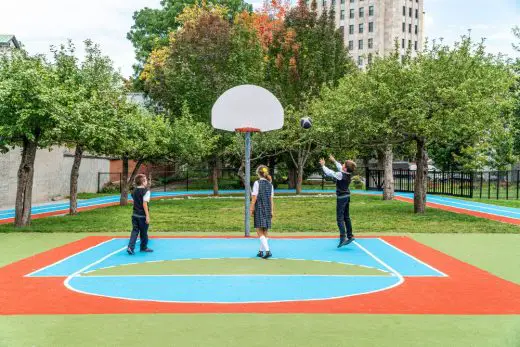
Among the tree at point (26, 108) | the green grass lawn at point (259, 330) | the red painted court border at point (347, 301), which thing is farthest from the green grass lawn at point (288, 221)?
the green grass lawn at point (259, 330)

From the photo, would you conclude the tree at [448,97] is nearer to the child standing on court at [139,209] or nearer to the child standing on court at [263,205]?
the child standing on court at [263,205]

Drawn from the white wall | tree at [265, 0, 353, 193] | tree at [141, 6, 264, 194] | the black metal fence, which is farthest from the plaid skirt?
tree at [265, 0, 353, 193]

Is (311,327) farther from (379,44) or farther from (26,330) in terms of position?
(379,44)

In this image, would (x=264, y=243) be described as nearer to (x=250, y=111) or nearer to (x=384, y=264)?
(x=384, y=264)

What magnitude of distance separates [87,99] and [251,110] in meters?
6.31

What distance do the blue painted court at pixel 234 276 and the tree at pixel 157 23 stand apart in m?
41.7

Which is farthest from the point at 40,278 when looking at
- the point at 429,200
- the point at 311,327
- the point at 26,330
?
the point at 429,200

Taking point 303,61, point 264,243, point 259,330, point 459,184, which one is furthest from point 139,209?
point 303,61

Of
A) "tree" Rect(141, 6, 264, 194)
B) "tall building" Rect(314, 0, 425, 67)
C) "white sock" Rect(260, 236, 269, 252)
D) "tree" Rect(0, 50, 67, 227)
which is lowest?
"white sock" Rect(260, 236, 269, 252)

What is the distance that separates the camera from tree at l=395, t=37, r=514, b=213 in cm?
2209

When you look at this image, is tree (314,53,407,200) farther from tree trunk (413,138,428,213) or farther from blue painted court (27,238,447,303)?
blue painted court (27,238,447,303)

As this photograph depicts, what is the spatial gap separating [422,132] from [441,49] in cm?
361

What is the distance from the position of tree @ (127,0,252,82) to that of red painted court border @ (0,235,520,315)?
4619cm

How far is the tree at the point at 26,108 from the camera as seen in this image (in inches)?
711
